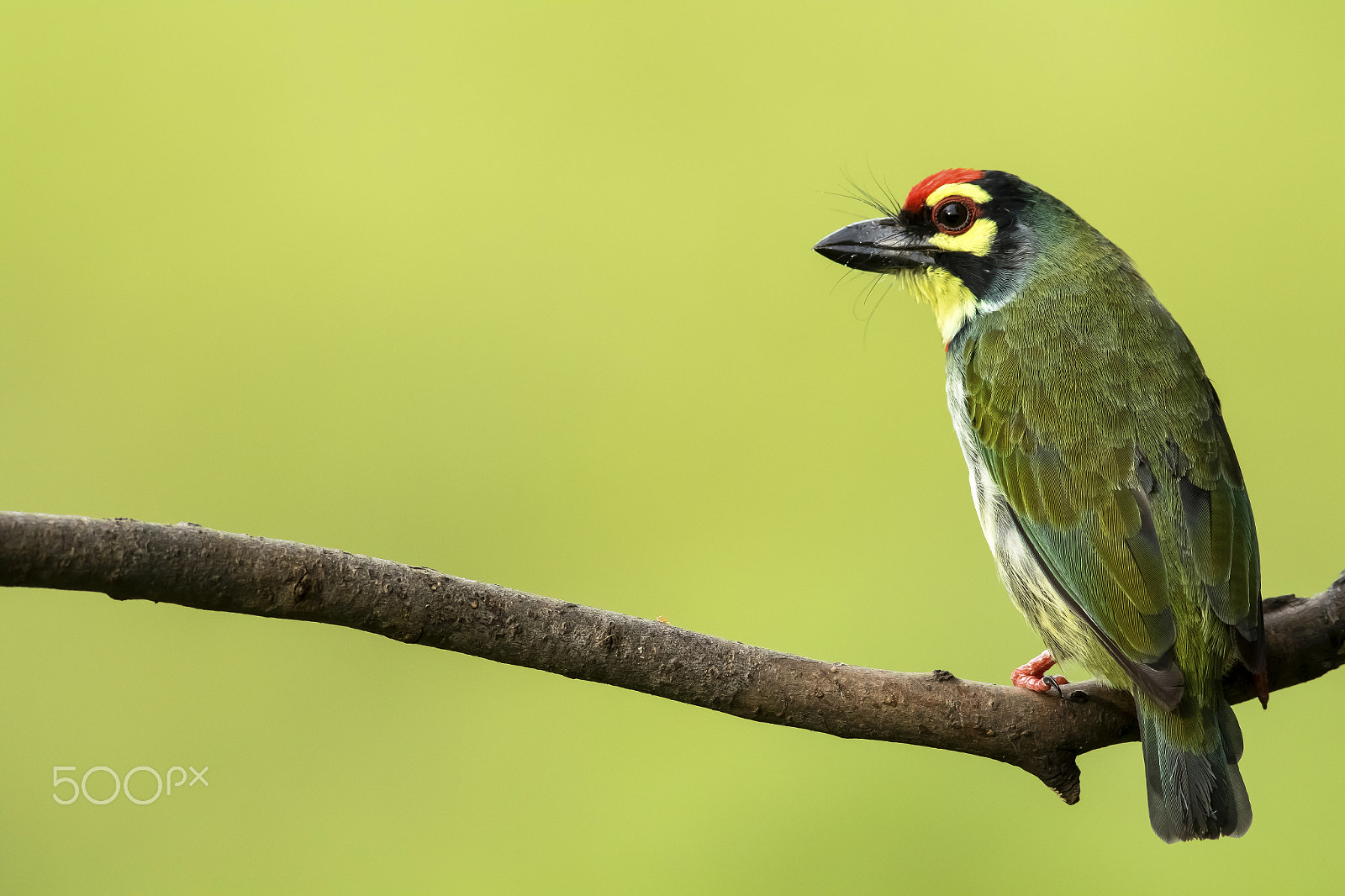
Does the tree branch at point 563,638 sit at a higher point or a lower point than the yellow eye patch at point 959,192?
lower

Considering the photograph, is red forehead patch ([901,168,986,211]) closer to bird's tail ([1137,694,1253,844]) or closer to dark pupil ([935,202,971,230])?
dark pupil ([935,202,971,230])

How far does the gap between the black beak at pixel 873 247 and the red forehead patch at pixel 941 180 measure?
84 mm

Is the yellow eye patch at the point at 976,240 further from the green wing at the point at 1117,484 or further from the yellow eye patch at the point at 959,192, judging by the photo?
the green wing at the point at 1117,484

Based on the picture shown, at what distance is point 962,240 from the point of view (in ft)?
8.07

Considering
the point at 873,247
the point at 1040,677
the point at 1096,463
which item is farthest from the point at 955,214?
the point at 1040,677

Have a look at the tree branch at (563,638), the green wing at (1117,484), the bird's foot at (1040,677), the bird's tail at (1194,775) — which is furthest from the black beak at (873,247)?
the bird's tail at (1194,775)

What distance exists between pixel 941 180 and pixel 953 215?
8cm

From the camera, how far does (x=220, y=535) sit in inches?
57.1

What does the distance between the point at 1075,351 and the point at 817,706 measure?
0.92 meters

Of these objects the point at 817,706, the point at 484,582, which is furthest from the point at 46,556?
the point at 817,706

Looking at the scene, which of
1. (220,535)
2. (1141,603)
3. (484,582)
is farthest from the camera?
(1141,603)

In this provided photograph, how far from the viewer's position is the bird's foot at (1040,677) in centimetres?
204

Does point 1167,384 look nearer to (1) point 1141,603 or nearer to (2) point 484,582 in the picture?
(1) point 1141,603

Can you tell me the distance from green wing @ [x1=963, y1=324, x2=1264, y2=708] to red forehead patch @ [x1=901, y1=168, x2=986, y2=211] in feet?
1.31
